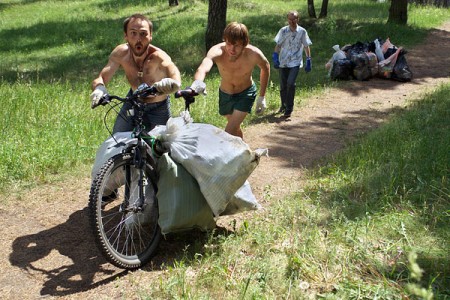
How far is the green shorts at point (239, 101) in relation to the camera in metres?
Result: 6.17

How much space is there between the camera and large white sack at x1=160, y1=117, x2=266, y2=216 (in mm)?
4121

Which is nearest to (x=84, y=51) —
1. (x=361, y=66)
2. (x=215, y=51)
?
(x=361, y=66)

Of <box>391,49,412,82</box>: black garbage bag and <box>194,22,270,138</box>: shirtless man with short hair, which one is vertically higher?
<box>194,22,270,138</box>: shirtless man with short hair

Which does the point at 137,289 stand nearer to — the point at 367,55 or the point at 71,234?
the point at 71,234

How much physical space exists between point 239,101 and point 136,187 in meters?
2.35

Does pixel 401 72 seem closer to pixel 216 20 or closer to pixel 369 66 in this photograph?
pixel 369 66

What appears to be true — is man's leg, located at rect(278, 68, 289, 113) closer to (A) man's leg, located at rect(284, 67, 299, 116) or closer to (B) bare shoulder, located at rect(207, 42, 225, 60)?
(A) man's leg, located at rect(284, 67, 299, 116)

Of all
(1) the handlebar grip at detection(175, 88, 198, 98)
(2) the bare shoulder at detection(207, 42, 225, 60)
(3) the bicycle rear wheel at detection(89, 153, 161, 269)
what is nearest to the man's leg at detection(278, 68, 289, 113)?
(2) the bare shoulder at detection(207, 42, 225, 60)

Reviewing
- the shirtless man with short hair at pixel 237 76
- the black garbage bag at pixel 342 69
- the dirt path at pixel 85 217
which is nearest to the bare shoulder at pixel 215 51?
the shirtless man with short hair at pixel 237 76

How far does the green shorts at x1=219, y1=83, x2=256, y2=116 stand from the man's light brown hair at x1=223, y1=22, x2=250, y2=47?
79cm

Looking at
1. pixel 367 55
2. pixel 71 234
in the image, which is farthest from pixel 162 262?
pixel 367 55

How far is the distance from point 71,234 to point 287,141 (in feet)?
13.2

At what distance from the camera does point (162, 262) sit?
4.20 meters

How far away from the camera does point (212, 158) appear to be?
4137 millimetres
